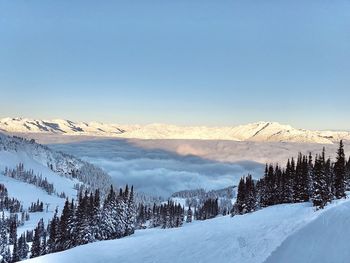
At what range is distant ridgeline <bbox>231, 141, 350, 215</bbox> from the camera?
7889 cm

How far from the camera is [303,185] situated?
9431 cm

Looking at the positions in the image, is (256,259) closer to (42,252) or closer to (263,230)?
(263,230)

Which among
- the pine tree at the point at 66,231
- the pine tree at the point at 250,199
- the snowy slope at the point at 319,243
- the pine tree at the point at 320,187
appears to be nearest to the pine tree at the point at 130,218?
the pine tree at the point at 66,231

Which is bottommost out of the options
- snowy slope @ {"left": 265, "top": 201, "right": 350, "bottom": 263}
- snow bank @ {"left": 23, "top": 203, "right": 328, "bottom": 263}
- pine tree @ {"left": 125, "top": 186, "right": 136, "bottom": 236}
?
pine tree @ {"left": 125, "top": 186, "right": 136, "bottom": 236}

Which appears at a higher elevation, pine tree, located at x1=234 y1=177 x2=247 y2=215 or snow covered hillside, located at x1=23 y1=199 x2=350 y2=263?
snow covered hillside, located at x1=23 y1=199 x2=350 y2=263

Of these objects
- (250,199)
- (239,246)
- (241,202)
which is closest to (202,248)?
(239,246)

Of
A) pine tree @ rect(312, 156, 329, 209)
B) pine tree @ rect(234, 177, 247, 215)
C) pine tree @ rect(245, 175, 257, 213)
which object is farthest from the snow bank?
pine tree @ rect(234, 177, 247, 215)

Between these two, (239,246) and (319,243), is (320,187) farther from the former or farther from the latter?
(319,243)

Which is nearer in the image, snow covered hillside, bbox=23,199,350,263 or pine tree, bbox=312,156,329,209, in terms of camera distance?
snow covered hillside, bbox=23,199,350,263

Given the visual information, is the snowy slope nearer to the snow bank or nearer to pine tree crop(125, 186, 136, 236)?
the snow bank

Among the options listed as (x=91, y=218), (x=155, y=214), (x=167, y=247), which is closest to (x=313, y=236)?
(x=167, y=247)

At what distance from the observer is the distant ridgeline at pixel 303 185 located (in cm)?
7889

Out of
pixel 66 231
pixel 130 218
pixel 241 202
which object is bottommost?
pixel 130 218

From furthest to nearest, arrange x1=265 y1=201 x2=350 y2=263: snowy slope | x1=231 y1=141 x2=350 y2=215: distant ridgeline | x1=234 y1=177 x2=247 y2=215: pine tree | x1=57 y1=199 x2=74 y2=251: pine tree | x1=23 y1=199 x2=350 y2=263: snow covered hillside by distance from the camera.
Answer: x1=234 y1=177 x2=247 y2=215: pine tree, x1=57 y1=199 x2=74 y2=251: pine tree, x1=231 y1=141 x2=350 y2=215: distant ridgeline, x1=23 y1=199 x2=350 y2=263: snow covered hillside, x1=265 y1=201 x2=350 y2=263: snowy slope
